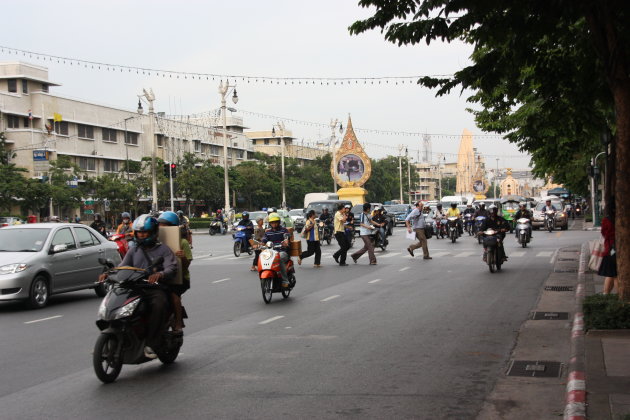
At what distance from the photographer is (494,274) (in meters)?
19.6

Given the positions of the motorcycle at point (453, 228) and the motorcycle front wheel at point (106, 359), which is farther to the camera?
the motorcycle at point (453, 228)

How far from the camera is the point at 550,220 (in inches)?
1747

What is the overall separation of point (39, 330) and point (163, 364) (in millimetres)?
3867

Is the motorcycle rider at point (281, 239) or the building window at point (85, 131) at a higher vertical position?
the building window at point (85, 131)

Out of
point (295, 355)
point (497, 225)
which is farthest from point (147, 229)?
point (497, 225)

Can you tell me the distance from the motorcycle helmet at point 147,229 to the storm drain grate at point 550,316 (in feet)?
20.7

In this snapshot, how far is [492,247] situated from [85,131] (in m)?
64.2

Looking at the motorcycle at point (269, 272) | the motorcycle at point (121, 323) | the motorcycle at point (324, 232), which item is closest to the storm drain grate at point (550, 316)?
the motorcycle at point (269, 272)

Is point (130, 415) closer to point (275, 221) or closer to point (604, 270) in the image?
point (604, 270)

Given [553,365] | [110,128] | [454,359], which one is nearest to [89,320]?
[454,359]

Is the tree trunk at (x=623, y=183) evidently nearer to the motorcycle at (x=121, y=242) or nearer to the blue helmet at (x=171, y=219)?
the blue helmet at (x=171, y=219)

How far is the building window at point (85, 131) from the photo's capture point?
251 feet

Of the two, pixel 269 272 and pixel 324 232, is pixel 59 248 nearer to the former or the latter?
pixel 269 272

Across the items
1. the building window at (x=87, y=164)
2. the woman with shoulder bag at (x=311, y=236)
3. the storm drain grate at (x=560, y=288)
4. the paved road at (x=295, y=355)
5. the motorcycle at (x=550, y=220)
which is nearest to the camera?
the paved road at (x=295, y=355)
